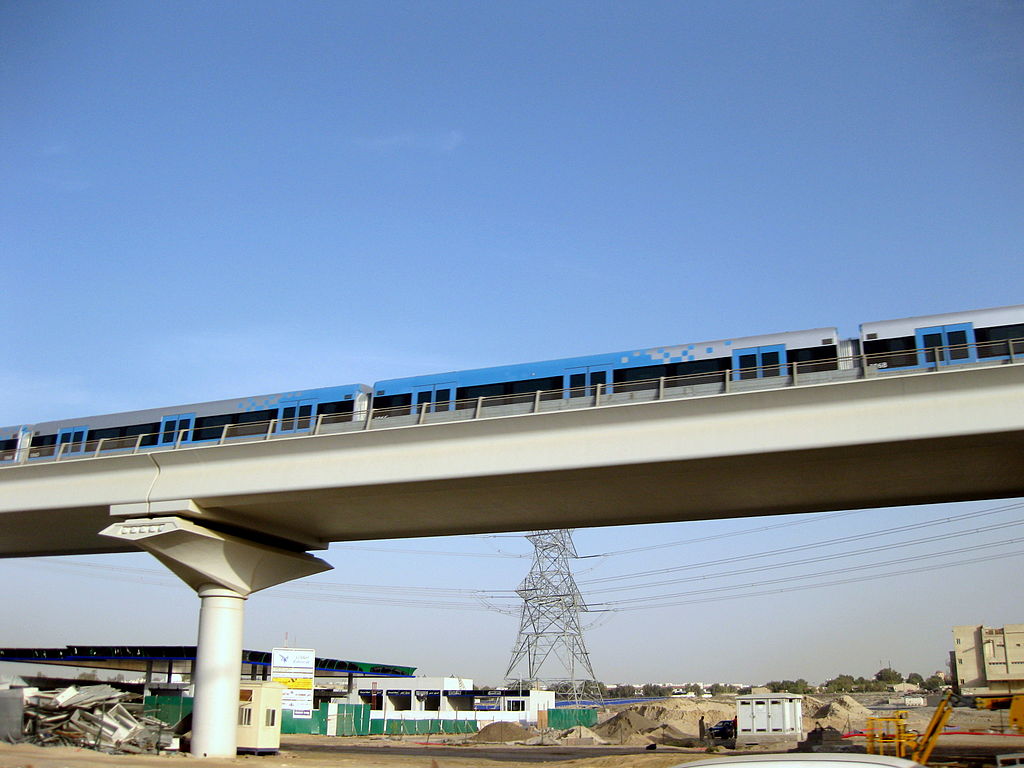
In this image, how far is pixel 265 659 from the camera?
247 feet

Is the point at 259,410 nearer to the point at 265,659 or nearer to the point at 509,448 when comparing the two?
the point at 509,448

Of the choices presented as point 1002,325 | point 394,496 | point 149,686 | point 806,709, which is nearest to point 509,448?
point 394,496

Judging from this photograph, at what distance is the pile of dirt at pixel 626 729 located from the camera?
56.6 m

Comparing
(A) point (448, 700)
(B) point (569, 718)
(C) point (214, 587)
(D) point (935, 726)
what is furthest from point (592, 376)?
(A) point (448, 700)

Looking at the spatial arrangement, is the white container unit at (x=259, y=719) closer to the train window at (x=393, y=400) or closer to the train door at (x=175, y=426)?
the train door at (x=175, y=426)

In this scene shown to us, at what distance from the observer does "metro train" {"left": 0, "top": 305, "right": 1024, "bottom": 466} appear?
2672 cm

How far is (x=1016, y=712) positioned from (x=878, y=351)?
36.1ft

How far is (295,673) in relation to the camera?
1682 inches

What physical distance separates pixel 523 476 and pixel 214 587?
14945 millimetres

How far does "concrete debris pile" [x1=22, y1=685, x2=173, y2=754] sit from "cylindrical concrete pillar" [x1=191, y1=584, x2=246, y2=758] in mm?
3274

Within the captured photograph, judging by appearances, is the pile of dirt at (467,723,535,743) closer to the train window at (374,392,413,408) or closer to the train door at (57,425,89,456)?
the train door at (57,425,89,456)

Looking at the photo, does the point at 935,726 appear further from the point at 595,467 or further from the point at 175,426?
the point at 175,426

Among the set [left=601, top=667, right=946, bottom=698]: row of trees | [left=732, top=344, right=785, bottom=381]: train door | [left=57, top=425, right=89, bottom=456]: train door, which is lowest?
[left=601, top=667, right=946, bottom=698]: row of trees

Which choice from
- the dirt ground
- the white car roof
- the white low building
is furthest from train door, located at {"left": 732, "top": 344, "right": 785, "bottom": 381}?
the white low building
